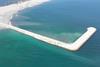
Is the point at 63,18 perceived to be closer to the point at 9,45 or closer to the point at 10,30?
the point at 10,30

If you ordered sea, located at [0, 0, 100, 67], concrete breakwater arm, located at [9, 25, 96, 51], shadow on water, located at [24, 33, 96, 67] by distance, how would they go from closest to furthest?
1. sea, located at [0, 0, 100, 67]
2. shadow on water, located at [24, 33, 96, 67]
3. concrete breakwater arm, located at [9, 25, 96, 51]

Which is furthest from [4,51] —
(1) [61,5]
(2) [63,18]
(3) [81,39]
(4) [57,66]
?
(1) [61,5]

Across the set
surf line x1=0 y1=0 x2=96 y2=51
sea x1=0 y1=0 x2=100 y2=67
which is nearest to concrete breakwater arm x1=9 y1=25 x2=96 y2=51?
surf line x1=0 y1=0 x2=96 y2=51

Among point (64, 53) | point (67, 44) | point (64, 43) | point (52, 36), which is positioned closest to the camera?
point (64, 53)

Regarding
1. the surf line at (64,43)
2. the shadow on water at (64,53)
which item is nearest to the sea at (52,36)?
the shadow on water at (64,53)

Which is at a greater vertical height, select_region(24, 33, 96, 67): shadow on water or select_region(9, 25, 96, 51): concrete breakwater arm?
select_region(9, 25, 96, 51): concrete breakwater arm

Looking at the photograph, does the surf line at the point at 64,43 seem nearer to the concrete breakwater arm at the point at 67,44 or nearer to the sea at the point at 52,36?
the concrete breakwater arm at the point at 67,44

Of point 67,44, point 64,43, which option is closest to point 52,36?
point 64,43

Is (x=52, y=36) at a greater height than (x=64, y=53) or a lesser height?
greater

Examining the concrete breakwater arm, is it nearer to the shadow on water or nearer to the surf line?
the surf line

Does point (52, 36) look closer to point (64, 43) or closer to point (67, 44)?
point (64, 43)
